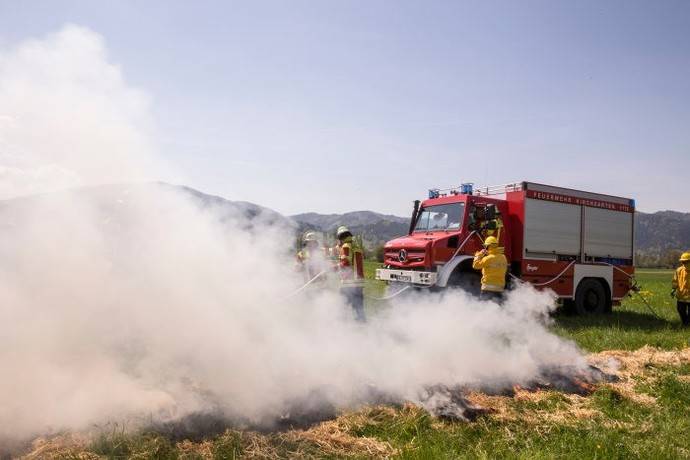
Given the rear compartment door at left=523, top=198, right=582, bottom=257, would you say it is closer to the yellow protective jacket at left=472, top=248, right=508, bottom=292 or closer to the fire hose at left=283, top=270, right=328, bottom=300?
the yellow protective jacket at left=472, top=248, right=508, bottom=292

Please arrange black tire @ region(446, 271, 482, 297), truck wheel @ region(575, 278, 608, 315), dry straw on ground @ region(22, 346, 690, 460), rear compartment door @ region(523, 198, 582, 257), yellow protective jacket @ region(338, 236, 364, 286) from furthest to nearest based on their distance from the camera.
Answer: truck wheel @ region(575, 278, 608, 315)
rear compartment door @ region(523, 198, 582, 257)
black tire @ region(446, 271, 482, 297)
yellow protective jacket @ region(338, 236, 364, 286)
dry straw on ground @ region(22, 346, 690, 460)

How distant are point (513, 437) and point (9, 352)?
5.19m

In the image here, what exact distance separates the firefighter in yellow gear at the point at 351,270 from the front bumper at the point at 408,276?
7.14 ft

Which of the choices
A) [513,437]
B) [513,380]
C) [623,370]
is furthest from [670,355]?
[513,437]

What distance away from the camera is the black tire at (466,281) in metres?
12.3

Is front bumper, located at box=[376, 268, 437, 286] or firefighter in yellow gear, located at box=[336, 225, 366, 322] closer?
firefighter in yellow gear, located at box=[336, 225, 366, 322]

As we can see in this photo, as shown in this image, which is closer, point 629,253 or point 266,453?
point 266,453

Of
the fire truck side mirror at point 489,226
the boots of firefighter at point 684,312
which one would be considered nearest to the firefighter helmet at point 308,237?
the fire truck side mirror at point 489,226

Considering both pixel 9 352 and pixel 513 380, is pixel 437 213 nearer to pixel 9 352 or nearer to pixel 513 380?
pixel 513 380

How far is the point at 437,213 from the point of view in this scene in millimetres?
13430

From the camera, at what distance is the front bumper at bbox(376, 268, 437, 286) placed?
11855 mm

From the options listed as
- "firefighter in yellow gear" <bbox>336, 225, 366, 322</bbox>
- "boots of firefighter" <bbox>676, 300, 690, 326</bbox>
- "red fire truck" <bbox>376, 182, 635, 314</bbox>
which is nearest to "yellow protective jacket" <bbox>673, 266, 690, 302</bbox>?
"boots of firefighter" <bbox>676, 300, 690, 326</bbox>

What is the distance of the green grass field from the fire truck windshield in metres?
6.04

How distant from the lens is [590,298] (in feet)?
48.9
